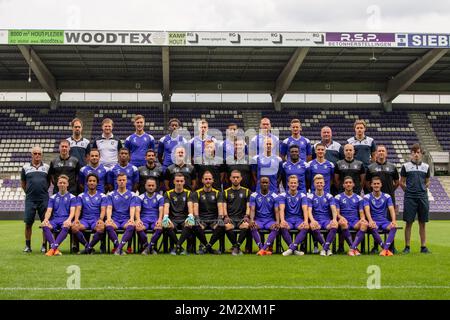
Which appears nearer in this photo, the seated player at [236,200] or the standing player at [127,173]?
the seated player at [236,200]

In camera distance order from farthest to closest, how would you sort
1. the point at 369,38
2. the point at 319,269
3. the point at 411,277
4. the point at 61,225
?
the point at 369,38 → the point at 61,225 → the point at 319,269 → the point at 411,277

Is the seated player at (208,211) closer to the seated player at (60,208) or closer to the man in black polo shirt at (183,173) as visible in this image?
the man in black polo shirt at (183,173)

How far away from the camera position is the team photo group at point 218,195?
944 cm

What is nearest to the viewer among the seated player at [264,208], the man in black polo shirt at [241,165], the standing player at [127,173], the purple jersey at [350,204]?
the seated player at [264,208]

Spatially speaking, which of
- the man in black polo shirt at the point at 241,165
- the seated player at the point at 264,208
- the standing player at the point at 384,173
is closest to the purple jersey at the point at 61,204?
the man in black polo shirt at the point at 241,165

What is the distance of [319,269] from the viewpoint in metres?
7.50

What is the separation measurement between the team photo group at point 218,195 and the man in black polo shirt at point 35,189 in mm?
17

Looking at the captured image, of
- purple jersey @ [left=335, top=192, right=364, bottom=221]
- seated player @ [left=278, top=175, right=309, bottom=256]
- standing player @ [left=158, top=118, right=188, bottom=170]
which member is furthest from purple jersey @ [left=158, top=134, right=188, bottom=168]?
purple jersey @ [left=335, top=192, right=364, bottom=221]

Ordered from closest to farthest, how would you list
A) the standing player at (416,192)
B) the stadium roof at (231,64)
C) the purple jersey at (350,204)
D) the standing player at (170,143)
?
the purple jersey at (350,204) < the standing player at (416,192) < the standing player at (170,143) < the stadium roof at (231,64)

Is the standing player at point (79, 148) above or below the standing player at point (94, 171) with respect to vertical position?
above

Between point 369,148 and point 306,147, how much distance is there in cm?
113

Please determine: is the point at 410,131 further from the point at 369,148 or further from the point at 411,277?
the point at 411,277

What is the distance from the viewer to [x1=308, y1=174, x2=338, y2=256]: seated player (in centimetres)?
940
